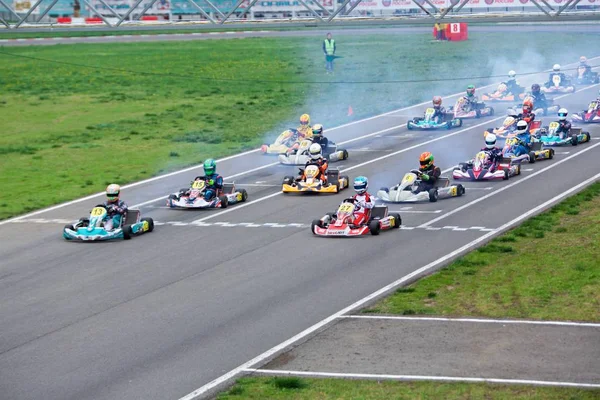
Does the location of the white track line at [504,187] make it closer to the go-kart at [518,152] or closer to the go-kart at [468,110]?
the go-kart at [518,152]

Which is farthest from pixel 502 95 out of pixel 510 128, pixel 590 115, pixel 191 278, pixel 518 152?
pixel 191 278

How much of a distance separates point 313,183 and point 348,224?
6.04 metres

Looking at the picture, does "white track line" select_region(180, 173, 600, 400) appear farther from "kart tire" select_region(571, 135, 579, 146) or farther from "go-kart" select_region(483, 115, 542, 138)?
"go-kart" select_region(483, 115, 542, 138)

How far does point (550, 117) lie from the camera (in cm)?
5203

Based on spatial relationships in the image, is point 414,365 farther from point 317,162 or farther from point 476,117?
point 476,117

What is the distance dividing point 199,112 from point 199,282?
33.8 meters

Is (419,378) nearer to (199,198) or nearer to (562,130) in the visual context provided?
(199,198)

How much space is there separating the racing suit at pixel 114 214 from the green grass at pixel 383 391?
12560 millimetres

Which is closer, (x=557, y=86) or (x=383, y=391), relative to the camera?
(x=383, y=391)

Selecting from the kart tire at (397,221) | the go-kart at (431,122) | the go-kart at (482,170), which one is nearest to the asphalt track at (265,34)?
the go-kart at (431,122)

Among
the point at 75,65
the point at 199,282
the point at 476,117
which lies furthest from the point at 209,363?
the point at 75,65

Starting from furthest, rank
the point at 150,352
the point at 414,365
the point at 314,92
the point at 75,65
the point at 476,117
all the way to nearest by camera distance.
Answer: the point at 75,65
the point at 314,92
the point at 476,117
the point at 150,352
the point at 414,365

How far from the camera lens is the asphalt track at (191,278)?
17.9 m

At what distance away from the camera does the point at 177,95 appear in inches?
2527
